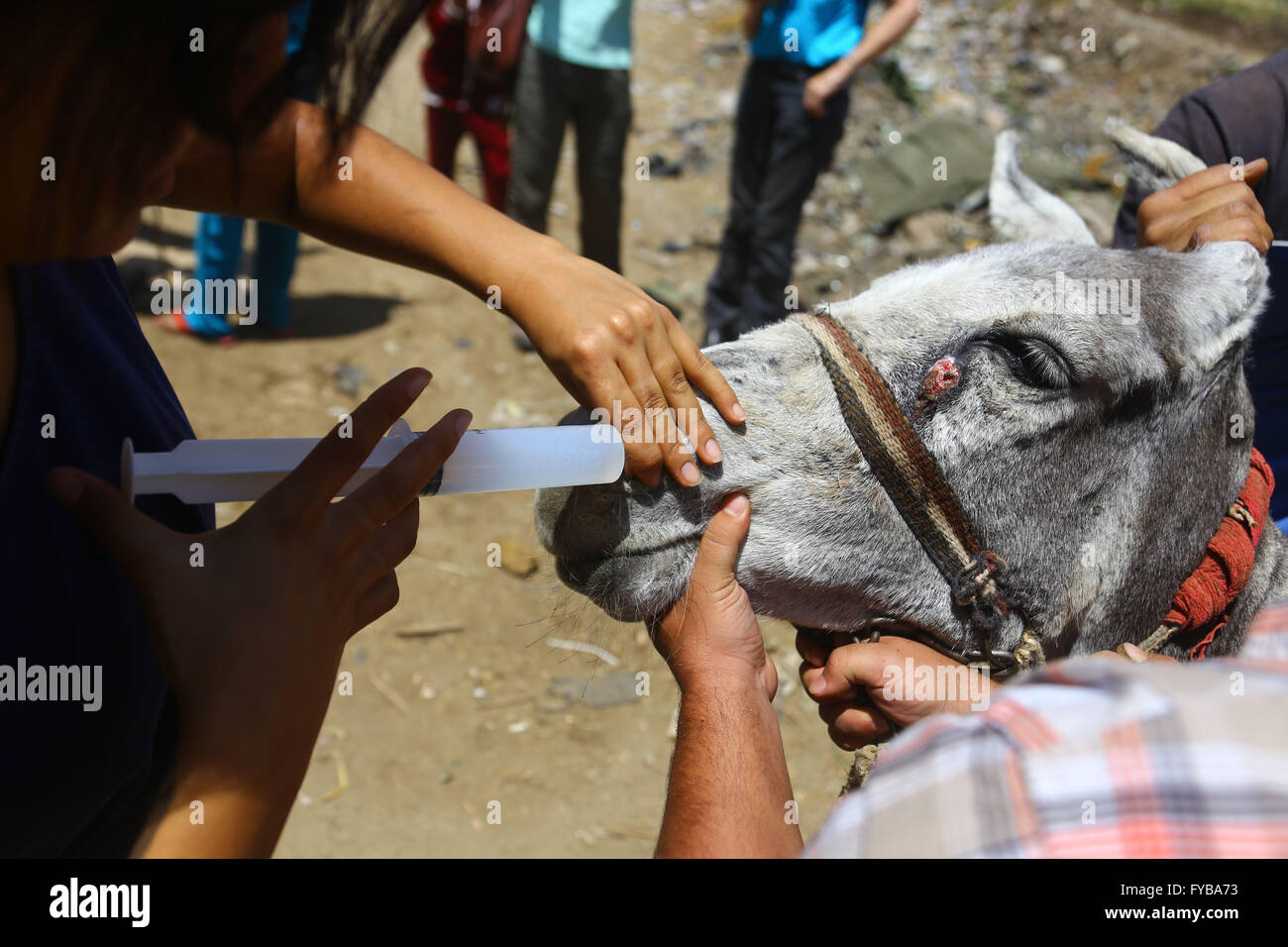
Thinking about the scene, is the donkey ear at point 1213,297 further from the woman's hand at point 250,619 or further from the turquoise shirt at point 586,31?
the turquoise shirt at point 586,31

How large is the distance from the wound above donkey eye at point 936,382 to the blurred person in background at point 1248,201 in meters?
0.87

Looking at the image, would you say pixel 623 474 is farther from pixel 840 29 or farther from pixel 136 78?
pixel 840 29

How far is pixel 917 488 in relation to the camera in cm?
203

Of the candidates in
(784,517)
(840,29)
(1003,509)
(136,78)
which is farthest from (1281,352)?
(840,29)

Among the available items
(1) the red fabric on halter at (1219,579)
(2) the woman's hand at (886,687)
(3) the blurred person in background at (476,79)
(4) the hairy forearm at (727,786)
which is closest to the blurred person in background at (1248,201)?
(1) the red fabric on halter at (1219,579)

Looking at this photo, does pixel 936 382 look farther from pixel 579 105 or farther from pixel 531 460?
pixel 579 105

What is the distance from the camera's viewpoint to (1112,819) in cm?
95

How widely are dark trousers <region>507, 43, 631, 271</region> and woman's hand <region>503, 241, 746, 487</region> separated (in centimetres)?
467

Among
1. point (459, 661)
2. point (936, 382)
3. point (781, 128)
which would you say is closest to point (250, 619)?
point (936, 382)

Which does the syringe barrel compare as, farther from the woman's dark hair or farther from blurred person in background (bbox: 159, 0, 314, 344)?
blurred person in background (bbox: 159, 0, 314, 344)

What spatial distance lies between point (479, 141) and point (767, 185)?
2.00m

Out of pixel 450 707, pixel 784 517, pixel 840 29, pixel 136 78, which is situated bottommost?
pixel 450 707

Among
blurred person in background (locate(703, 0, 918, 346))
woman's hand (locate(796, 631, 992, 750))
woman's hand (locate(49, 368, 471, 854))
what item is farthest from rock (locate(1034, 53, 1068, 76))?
woman's hand (locate(49, 368, 471, 854))
